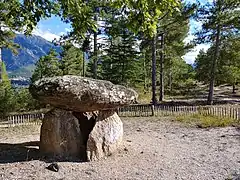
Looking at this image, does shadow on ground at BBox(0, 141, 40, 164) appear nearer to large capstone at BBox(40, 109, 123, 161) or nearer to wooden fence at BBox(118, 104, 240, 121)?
large capstone at BBox(40, 109, 123, 161)

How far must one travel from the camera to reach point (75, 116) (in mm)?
10578

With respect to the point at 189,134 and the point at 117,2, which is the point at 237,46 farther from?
the point at 117,2

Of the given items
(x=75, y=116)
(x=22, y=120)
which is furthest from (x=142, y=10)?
(x=22, y=120)

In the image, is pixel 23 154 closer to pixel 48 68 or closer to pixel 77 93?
pixel 77 93

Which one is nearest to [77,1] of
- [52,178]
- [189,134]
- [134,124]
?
[52,178]

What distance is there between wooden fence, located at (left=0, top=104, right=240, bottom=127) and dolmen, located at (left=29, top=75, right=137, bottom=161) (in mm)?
9085

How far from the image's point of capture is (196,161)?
9.83 metres

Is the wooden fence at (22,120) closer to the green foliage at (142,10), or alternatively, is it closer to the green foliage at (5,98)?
the green foliage at (5,98)

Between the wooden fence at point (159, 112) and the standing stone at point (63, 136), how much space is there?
8.99 metres

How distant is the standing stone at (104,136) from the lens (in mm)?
9890

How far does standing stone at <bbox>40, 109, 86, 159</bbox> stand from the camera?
9.99 meters

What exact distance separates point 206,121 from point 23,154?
31.6ft

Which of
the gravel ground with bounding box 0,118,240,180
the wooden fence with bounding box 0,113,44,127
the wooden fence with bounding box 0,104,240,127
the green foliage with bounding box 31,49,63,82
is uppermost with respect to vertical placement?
the green foliage with bounding box 31,49,63,82

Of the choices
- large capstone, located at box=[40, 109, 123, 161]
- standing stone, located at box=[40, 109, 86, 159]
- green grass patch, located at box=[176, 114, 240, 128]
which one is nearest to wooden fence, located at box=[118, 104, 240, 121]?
green grass patch, located at box=[176, 114, 240, 128]
